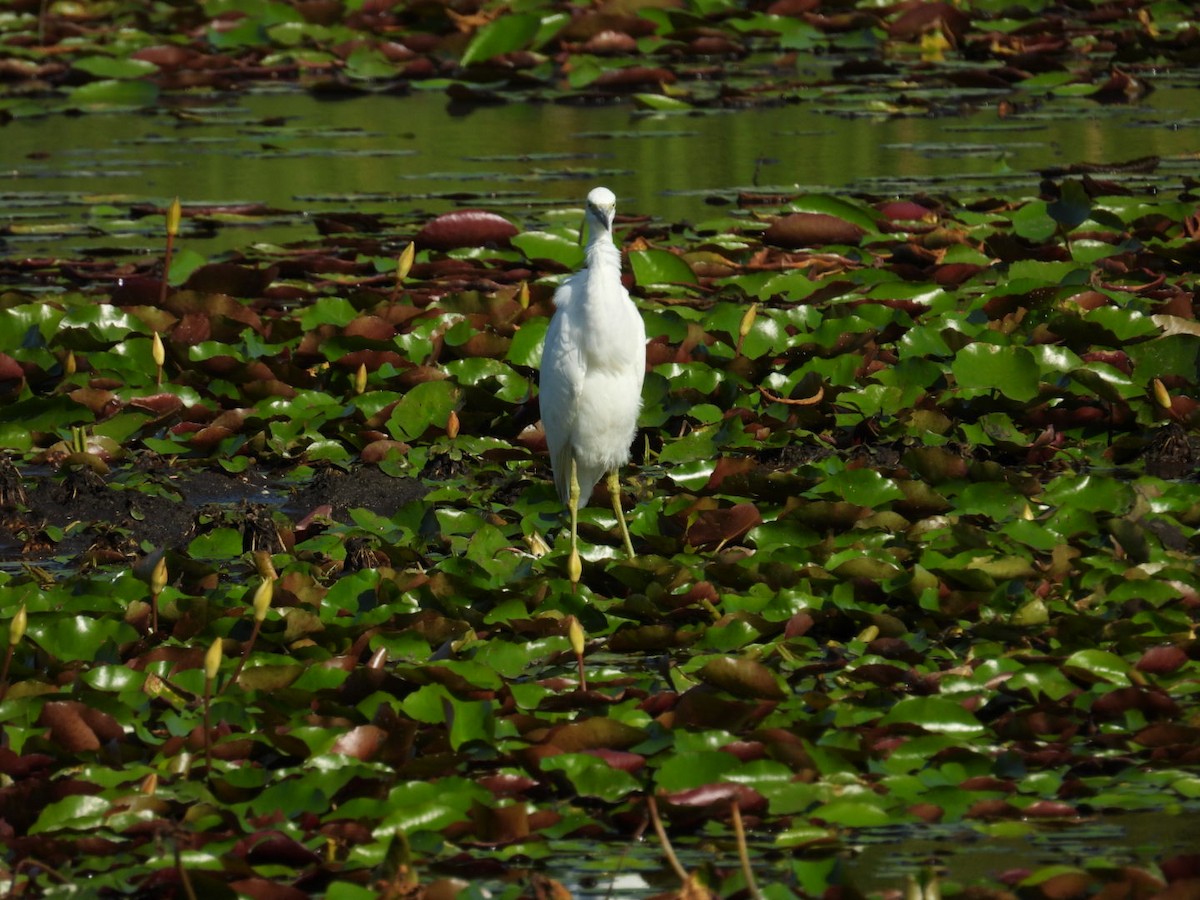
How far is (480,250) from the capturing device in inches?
337

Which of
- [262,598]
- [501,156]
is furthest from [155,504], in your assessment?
[501,156]

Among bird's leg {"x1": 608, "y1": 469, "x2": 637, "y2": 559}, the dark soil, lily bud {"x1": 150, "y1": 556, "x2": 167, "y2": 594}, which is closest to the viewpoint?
lily bud {"x1": 150, "y1": 556, "x2": 167, "y2": 594}

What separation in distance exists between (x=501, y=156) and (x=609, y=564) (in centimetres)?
695

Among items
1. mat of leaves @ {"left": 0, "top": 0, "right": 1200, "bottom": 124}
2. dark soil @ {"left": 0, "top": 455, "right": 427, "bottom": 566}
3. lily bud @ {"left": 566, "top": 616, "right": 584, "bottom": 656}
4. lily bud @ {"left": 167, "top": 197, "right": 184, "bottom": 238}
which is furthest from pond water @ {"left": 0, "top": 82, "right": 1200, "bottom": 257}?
lily bud @ {"left": 566, "top": 616, "right": 584, "bottom": 656}

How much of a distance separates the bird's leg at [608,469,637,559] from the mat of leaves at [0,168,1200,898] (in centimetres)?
8

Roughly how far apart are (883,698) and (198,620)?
1.70 m

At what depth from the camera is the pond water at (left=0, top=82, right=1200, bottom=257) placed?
395 inches

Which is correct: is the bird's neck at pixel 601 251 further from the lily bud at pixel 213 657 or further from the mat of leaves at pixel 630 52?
the mat of leaves at pixel 630 52

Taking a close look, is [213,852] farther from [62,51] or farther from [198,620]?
[62,51]

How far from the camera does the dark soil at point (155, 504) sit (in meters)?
5.64

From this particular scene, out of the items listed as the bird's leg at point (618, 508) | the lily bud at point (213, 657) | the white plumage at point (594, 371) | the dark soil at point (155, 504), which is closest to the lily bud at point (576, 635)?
the lily bud at point (213, 657)

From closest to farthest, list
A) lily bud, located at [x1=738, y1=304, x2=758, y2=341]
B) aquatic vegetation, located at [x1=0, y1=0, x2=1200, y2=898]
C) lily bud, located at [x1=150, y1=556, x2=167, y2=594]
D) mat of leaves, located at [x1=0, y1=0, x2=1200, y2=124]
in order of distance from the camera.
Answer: aquatic vegetation, located at [x1=0, y1=0, x2=1200, y2=898] → lily bud, located at [x1=150, y1=556, x2=167, y2=594] → lily bud, located at [x1=738, y1=304, x2=758, y2=341] → mat of leaves, located at [x1=0, y1=0, x2=1200, y2=124]

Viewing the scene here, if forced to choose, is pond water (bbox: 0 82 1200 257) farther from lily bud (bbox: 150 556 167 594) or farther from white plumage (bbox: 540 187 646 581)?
lily bud (bbox: 150 556 167 594)

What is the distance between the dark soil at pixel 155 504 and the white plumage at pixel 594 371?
1.97ft
